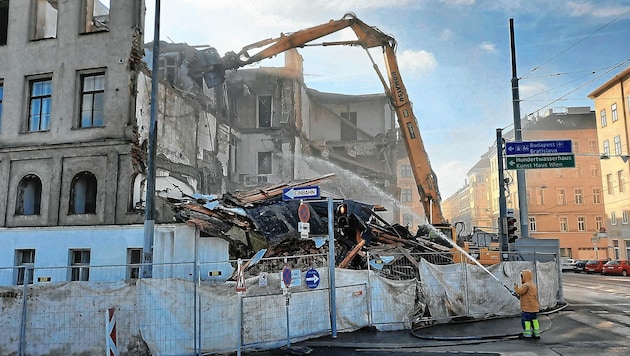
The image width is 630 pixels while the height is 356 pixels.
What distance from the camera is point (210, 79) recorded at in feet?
90.3

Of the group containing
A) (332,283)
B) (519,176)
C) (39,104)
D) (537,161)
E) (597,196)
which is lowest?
(332,283)

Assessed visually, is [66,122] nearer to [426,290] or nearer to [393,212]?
[426,290]

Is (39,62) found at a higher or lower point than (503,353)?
higher

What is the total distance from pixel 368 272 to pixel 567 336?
4678 millimetres

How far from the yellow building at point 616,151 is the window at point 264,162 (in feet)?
97.7

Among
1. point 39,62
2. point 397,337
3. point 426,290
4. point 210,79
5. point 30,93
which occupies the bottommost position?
point 397,337

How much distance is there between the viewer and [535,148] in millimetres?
15898

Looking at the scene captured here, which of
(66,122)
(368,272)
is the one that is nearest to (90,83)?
(66,122)

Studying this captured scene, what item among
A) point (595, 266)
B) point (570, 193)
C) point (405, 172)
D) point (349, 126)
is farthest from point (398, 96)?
point (570, 193)

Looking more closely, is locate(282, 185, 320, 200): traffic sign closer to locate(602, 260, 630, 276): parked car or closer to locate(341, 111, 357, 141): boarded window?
locate(341, 111, 357, 141): boarded window

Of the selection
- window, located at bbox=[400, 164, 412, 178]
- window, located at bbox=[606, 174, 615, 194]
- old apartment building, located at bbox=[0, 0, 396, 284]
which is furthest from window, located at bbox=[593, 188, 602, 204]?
old apartment building, located at bbox=[0, 0, 396, 284]

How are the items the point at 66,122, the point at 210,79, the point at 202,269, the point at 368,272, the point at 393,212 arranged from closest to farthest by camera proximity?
the point at 368,272
the point at 202,269
the point at 66,122
the point at 210,79
the point at 393,212

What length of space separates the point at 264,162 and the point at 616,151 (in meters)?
32.7

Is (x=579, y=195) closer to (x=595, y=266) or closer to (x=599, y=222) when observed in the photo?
(x=599, y=222)
